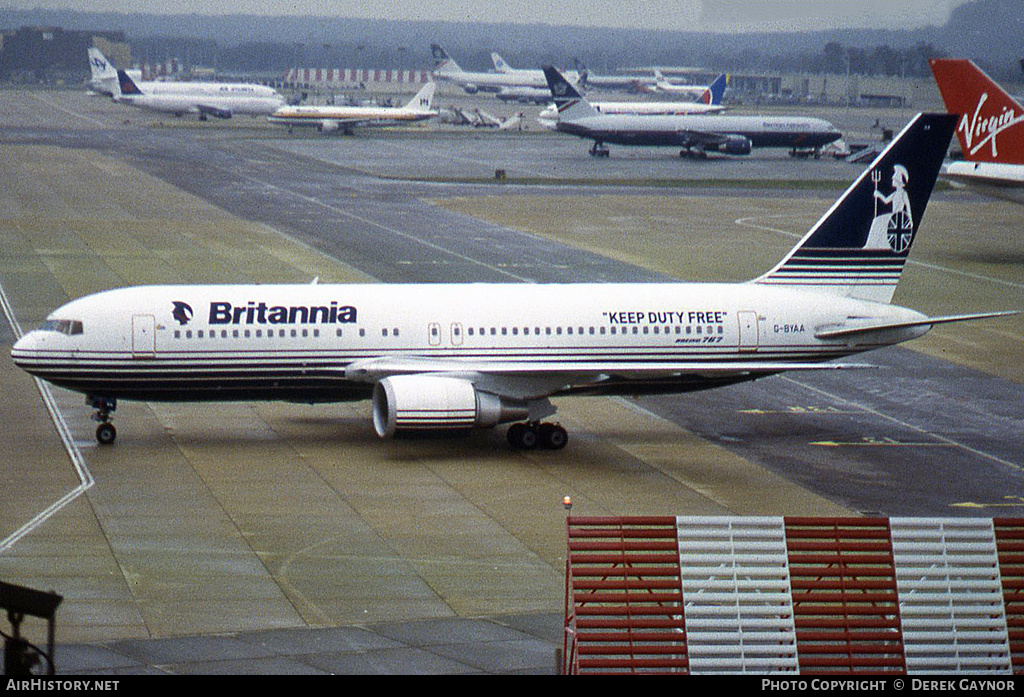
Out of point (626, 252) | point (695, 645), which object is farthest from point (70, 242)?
point (695, 645)

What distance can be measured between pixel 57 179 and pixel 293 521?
84493mm

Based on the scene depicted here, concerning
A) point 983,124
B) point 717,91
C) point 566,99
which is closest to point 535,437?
point 983,124

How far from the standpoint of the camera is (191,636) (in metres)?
24.3

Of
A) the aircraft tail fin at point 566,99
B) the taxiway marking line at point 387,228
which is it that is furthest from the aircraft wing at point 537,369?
the aircraft tail fin at point 566,99

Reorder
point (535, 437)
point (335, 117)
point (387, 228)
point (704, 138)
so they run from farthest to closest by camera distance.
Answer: point (335, 117), point (704, 138), point (387, 228), point (535, 437)

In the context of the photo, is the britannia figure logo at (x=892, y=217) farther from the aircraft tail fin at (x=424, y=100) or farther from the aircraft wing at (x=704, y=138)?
the aircraft tail fin at (x=424, y=100)

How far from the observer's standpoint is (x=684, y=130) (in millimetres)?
145625

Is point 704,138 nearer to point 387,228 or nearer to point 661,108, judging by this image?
point 661,108

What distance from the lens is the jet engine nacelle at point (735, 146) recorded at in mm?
143875

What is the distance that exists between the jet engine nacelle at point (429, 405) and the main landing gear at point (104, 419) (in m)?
6.96

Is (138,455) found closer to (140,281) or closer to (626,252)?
(140,281)

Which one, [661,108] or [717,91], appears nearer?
[661,108]

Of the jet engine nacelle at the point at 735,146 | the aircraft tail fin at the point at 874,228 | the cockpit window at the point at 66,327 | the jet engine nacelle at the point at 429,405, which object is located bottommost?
the jet engine nacelle at the point at 735,146

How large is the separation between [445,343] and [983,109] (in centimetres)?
4969
